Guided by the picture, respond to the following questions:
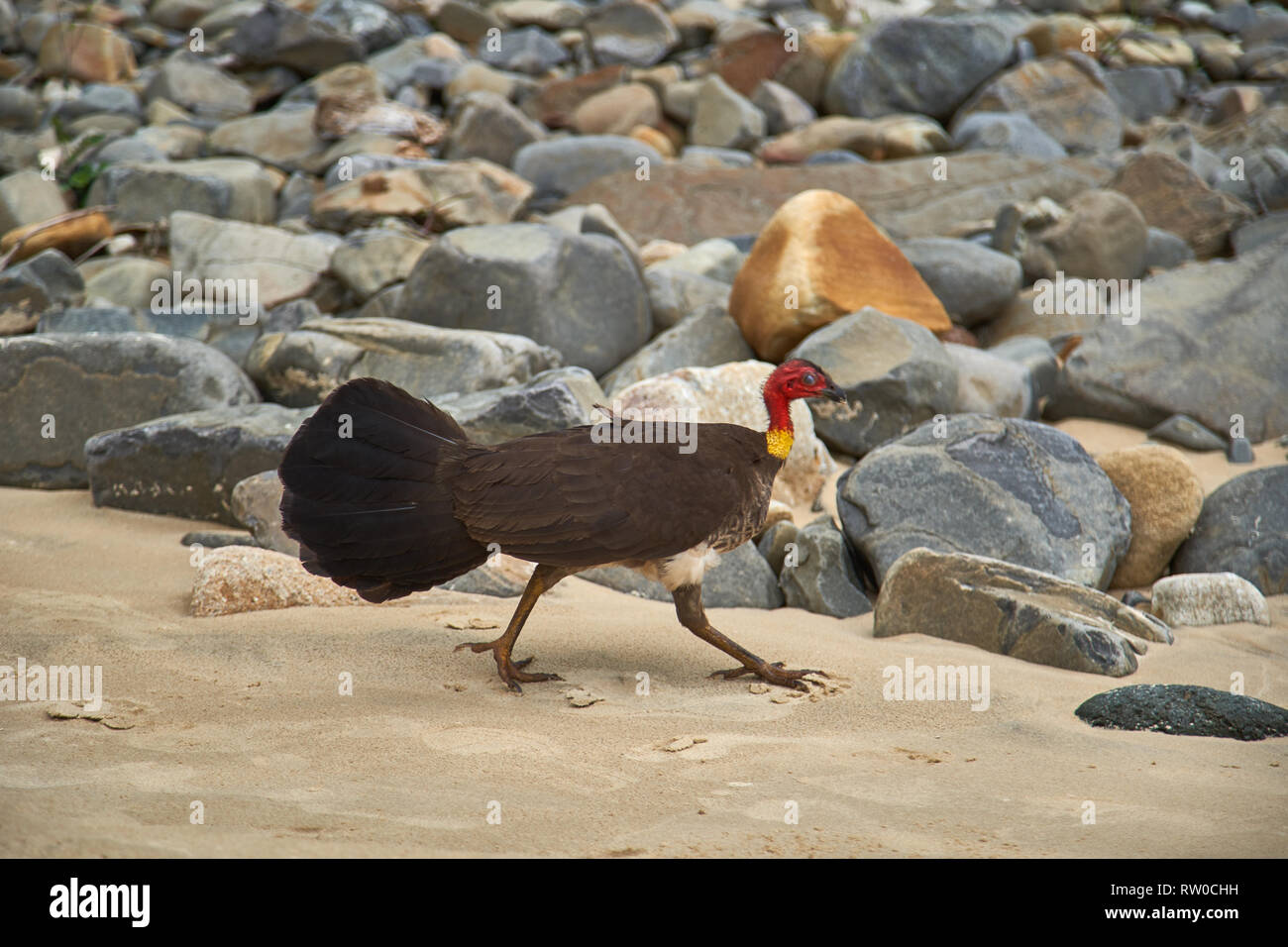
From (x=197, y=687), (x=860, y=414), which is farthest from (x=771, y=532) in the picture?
(x=197, y=687)

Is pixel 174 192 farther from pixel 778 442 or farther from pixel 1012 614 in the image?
pixel 1012 614

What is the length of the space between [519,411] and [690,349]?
2.58 metres

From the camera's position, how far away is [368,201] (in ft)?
37.2

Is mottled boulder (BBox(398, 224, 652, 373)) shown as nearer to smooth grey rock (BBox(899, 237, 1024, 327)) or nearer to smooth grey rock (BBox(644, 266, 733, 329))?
smooth grey rock (BBox(644, 266, 733, 329))

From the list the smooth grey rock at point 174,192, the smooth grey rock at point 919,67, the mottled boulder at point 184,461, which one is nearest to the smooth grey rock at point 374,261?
the smooth grey rock at point 174,192

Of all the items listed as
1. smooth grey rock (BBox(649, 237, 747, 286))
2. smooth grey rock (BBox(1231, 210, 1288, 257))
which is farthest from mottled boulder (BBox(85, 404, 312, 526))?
smooth grey rock (BBox(1231, 210, 1288, 257))

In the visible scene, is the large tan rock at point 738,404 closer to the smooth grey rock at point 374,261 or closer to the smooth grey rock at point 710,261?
the smooth grey rock at point 710,261

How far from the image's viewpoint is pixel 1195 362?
26.2 feet

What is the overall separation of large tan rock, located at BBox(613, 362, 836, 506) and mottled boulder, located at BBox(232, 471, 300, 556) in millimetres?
2044

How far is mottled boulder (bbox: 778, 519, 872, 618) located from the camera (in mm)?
5734

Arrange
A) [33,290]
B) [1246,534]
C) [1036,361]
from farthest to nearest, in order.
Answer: [33,290] < [1036,361] < [1246,534]

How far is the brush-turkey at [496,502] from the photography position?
4051mm

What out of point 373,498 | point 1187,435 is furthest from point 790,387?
point 1187,435

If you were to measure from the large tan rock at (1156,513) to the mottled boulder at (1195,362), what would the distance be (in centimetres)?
163
